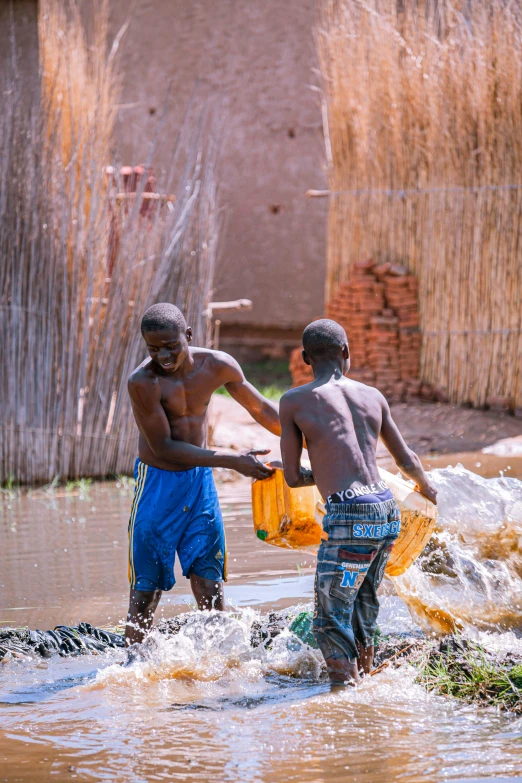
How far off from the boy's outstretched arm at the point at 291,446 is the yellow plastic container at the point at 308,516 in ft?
0.62

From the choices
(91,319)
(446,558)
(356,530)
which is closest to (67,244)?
(91,319)

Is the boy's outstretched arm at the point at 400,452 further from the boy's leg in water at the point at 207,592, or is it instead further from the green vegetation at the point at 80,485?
the green vegetation at the point at 80,485

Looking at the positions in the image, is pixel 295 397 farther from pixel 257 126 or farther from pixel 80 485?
pixel 257 126

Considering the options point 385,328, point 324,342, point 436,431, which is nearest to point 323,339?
point 324,342

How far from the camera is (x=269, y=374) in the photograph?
13.1 m

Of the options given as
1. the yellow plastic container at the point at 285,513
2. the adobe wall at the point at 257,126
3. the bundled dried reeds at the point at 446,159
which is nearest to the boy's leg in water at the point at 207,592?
the yellow plastic container at the point at 285,513

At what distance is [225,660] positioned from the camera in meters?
4.04

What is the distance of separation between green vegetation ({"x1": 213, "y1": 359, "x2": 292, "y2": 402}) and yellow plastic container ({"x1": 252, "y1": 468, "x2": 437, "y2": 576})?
768 cm

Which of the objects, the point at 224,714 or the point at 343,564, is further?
the point at 343,564

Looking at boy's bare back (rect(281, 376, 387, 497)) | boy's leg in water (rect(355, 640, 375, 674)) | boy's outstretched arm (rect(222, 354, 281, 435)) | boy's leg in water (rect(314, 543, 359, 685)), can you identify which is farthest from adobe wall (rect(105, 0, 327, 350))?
boy's leg in water (rect(314, 543, 359, 685))

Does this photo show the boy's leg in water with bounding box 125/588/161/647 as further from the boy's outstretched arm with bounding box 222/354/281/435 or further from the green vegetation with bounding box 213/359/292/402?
the green vegetation with bounding box 213/359/292/402

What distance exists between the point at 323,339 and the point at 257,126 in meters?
9.93

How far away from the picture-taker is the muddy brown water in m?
2.96

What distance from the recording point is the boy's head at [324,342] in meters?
3.71
